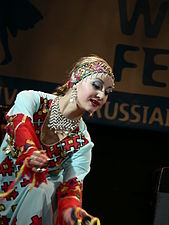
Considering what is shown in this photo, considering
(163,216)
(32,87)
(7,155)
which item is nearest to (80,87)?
(7,155)

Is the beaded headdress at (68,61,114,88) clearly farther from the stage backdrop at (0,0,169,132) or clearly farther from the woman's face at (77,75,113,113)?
the stage backdrop at (0,0,169,132)

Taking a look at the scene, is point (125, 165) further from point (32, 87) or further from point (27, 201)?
point (27, 201)

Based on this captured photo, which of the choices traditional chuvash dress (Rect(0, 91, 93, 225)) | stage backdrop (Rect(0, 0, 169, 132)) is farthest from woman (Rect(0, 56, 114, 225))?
stage backdrop (Rect(0, 0, 169, 132))

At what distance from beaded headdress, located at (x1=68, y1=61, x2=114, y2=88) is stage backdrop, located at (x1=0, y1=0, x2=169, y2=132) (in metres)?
1.15

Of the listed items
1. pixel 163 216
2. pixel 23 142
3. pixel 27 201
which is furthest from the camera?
pixel 163 216

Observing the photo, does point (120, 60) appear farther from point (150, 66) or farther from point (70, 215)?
point (70, 215)

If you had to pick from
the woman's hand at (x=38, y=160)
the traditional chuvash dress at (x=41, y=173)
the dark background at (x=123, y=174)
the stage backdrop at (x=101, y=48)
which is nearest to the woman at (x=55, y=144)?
the traditional chuvash dress at (x=41, y=173)

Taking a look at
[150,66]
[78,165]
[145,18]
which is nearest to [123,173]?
[150,66]

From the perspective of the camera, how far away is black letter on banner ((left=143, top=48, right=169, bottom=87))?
9.33ft

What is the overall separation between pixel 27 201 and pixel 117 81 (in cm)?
150

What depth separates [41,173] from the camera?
4.46ft

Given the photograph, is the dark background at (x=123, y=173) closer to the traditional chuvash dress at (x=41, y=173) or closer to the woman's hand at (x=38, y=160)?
the traditional chuvash dress at (x=41, y=173)

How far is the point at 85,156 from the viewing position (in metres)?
1.65

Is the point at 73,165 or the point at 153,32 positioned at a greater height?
the point at 153,32
